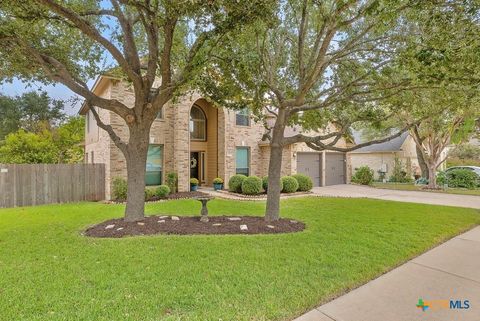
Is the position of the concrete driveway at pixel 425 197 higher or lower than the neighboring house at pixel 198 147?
lower

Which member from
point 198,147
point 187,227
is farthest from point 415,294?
point 198,147

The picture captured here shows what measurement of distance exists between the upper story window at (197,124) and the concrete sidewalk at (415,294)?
13807mm

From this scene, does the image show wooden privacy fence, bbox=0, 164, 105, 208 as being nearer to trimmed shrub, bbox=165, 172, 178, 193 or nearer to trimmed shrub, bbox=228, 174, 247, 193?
trimmed shrub, bbox=165, 172, 178, 193

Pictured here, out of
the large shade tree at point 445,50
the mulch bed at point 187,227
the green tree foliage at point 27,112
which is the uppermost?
the green tree foliage at point 27,112

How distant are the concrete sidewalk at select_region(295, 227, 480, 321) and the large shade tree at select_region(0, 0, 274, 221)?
192 inches

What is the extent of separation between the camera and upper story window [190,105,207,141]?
16.7 m

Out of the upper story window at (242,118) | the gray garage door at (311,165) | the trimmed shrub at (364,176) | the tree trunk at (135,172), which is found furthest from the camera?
the trimmed shrub at (364,176)

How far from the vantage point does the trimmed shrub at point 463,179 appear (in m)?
17.6

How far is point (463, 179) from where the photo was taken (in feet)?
58.4

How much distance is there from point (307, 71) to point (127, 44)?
4814 millimetres

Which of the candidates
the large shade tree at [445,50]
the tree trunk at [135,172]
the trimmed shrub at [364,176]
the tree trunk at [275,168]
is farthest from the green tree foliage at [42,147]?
the large shade tree at [445,50]

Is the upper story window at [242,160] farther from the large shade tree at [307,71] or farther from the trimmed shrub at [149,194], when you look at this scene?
the large shade tree at [307,71]

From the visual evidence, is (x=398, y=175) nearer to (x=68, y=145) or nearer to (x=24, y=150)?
(x=68, y=145)

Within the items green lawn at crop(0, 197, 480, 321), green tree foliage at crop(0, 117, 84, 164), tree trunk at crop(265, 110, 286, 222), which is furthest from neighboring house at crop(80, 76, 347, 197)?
green lawn at crop(0, 197, 480, 321)
